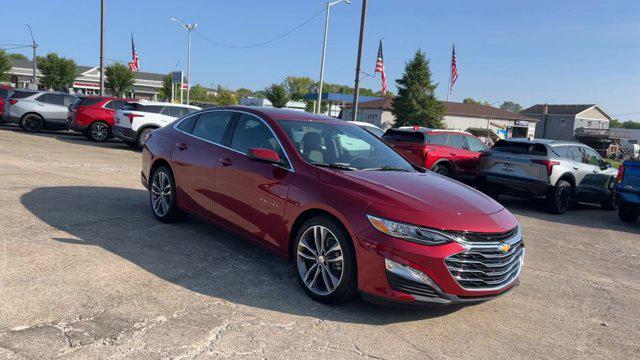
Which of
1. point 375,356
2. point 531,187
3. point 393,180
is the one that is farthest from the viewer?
point 531,187

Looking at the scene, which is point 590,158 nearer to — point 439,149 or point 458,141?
point 458,141

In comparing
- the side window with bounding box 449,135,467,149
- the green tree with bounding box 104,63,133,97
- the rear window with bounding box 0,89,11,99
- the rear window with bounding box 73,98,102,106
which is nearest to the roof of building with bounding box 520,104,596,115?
the green tree with bounding box 104,63,133,97

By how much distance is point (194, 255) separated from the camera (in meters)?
5.24

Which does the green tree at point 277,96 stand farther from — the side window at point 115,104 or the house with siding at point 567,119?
the side window at point 115,104

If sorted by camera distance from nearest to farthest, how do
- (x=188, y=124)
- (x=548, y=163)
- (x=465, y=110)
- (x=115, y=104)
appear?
(x=188, y=124), (x=548, y=163), (x=115, y=104), (x=465, y=110)

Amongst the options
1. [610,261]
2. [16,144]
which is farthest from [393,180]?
[16,144]

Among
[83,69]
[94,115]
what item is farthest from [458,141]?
[83,69]

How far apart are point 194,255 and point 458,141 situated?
934 cm

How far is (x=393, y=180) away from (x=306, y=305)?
1362 mm

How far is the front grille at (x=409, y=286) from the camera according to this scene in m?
3.75

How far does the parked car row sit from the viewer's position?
53.8ft

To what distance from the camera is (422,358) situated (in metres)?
3.48

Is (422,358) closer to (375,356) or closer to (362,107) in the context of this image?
(375,356)

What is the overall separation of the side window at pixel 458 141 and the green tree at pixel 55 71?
59449 mm
